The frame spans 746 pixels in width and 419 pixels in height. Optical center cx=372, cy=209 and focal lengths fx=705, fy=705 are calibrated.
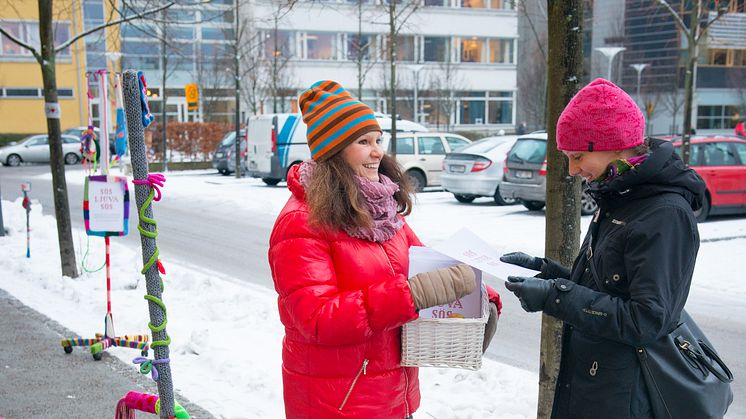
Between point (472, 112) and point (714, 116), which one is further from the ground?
point (472, 112)

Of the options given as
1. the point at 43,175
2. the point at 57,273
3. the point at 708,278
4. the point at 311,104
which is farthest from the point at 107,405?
the point at 43,175

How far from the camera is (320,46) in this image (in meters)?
48.4

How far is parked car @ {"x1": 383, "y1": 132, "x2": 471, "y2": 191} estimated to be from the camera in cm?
1855

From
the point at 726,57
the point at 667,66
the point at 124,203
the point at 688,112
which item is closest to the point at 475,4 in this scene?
the point at 667,66

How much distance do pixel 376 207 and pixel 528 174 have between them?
11.7 meters

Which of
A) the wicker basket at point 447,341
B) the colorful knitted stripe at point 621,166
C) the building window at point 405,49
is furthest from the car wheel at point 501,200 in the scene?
the building window at point 405,49

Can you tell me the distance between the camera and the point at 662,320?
6.96 feet

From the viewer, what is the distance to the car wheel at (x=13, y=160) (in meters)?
32.8

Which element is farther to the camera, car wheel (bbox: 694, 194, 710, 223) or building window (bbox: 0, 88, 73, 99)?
building window (bbox: 0, 88, 73, 99)

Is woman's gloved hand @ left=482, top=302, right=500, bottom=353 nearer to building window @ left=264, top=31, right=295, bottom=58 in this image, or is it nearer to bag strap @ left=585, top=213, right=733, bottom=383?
bag strap @ left=585, top=213, right=733, bottom=383

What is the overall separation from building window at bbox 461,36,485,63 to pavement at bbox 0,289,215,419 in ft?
158

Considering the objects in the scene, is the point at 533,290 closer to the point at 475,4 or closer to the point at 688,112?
the point at 688,112

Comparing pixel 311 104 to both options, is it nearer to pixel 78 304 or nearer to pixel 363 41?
pixel 78 304

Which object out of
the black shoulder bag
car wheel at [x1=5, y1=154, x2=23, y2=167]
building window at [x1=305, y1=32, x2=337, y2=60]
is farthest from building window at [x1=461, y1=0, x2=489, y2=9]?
the black shoulder bag
